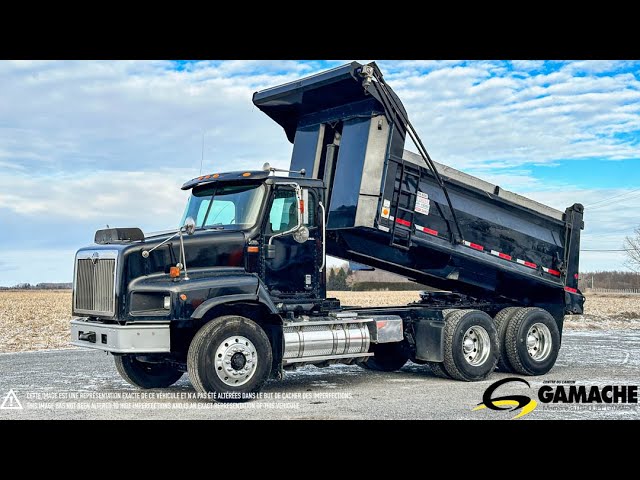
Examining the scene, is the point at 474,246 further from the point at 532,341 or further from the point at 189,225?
the point at 189,225

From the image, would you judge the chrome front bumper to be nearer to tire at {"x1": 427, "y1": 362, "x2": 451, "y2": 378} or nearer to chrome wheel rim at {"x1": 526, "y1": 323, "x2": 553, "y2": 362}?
tire at {"x1": 427, "y1": 362, "x2": 451, "y2": 378}

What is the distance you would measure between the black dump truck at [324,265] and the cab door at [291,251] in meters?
0.02

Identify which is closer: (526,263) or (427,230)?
(427,230)

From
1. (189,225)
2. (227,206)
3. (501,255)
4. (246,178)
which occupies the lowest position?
(189,225)

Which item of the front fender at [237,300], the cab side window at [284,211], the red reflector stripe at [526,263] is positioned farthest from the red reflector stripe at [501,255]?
the front fender at [237,300]

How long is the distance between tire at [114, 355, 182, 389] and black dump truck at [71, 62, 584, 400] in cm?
2

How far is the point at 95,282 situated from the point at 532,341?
24.0ft

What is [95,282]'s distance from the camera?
9352 millimetres

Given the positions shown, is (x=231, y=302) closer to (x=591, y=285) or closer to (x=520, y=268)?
(x=520, y=268)

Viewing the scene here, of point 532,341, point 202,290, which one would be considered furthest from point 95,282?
point 532,341

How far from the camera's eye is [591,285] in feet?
279

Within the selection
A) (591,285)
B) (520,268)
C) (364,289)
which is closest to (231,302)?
(520,268)

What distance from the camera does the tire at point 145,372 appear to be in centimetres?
1036
